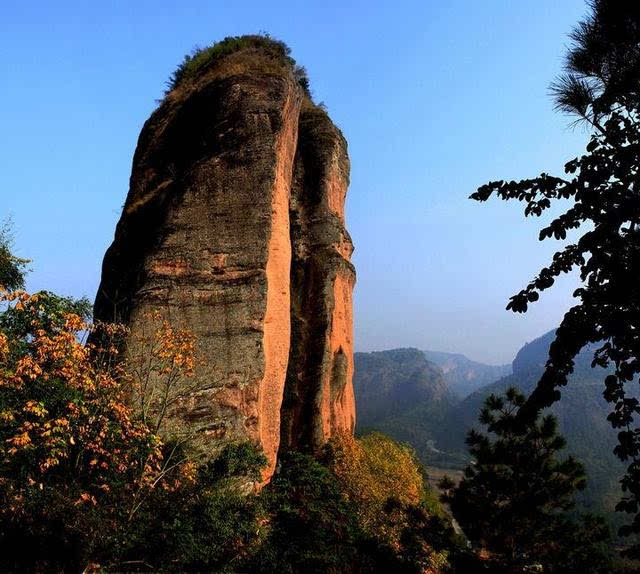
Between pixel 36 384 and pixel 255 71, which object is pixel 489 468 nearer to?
pixel 36 384

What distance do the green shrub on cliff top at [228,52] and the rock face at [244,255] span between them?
547 millimetres

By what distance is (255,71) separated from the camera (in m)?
23.4

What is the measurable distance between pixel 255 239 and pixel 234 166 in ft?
11.7

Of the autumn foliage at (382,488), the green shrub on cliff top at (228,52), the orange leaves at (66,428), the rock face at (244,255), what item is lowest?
the autumn foliage at (382,488)

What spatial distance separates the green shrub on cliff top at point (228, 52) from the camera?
2653 centimetres

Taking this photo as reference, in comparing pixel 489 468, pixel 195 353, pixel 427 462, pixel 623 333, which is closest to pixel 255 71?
pixel 195 353

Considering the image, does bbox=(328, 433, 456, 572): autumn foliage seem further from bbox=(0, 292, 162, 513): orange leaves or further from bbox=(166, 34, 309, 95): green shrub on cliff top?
bbox=(166, 34, 309, 95): green shrub on cliff top

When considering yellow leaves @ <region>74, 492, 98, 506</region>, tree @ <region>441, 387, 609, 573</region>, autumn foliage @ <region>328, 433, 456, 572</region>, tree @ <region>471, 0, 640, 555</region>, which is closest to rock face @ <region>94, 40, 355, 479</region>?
autumn foliage @ <region>328, 433, 456, 572</region>

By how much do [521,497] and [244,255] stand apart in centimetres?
1257

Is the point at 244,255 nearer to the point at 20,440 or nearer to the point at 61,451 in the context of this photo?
the point at 61,451

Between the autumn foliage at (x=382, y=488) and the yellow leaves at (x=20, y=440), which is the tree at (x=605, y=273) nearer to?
the yellow leaves at (x=20, y=440)

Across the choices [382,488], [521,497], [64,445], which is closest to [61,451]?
[64,445]

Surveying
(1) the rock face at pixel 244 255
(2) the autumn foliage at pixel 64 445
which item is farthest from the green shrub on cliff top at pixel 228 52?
(2) the autumn foliage at pixel 64 445

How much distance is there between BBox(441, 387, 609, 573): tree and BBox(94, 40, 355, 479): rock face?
765 cm
